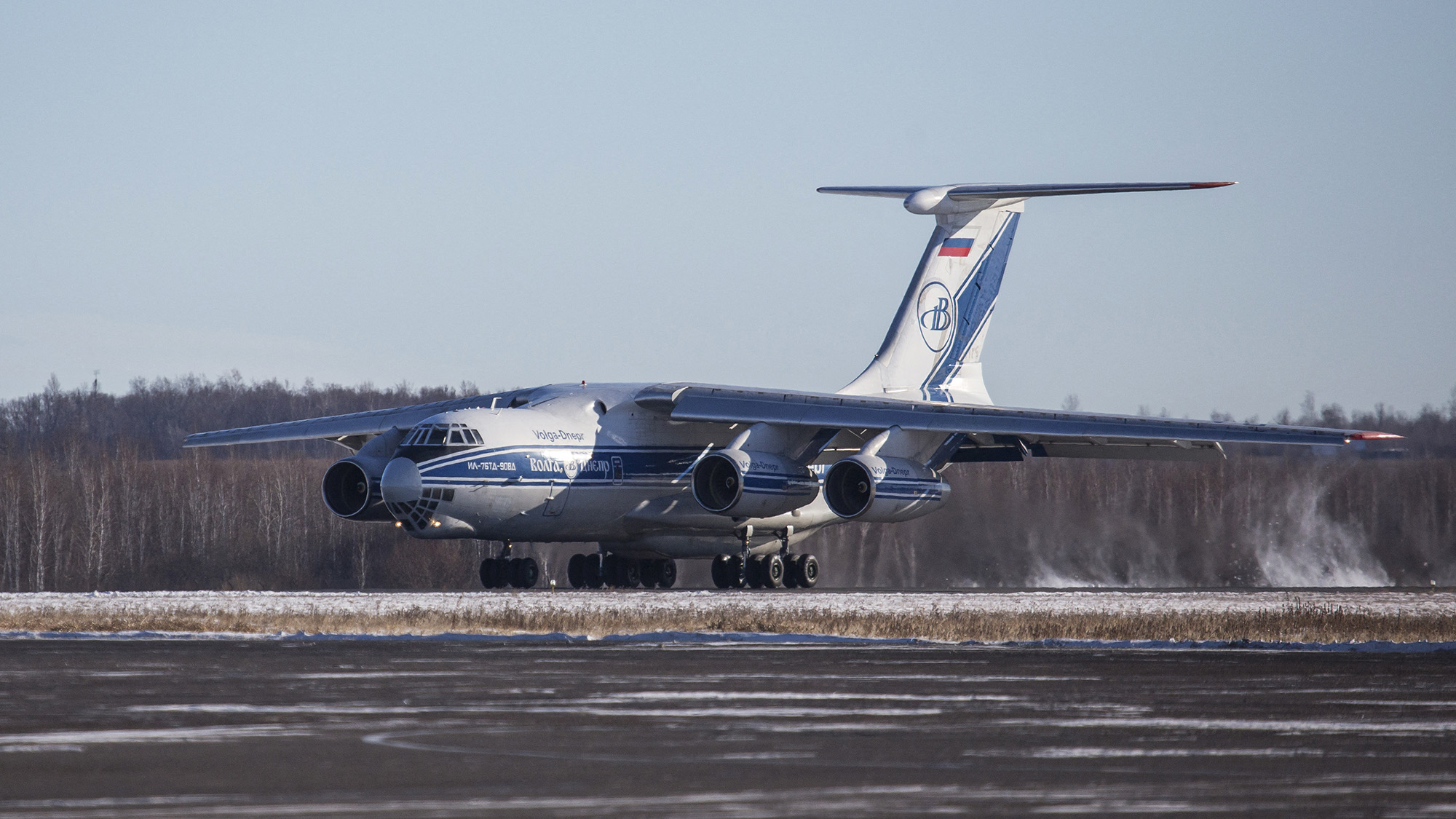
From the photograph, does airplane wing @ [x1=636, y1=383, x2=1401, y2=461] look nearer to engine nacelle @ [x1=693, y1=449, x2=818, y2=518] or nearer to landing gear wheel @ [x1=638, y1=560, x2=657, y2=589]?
engine nacelle @ [x1=693, y1=449, x2=818, y2=518]

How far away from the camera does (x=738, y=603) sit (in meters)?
24.0

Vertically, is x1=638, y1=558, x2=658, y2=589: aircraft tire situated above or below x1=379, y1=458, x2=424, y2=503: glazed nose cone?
below

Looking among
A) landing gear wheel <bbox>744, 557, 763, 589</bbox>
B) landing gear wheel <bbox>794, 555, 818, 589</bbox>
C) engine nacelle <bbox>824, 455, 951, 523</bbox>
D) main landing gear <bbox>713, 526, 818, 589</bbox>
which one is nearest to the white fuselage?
main landing gear <bbox>713, 526, 818, 589</bbox>

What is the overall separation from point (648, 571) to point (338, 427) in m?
6.03

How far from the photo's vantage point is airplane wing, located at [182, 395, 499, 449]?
98.9ft

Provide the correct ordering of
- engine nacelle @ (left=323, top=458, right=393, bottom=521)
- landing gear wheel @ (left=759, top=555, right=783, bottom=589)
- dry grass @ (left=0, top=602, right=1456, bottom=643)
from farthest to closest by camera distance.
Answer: landing gear wheel @ (left=759, top=555, right=783, bottom=589)
engine nacelle @ (left=323, top=458, right=393, bottom=521)
dry grass @ (left=0, top=602, right=1456, bottom=643)

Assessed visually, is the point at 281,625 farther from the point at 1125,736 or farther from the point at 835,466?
the point at 1125,736

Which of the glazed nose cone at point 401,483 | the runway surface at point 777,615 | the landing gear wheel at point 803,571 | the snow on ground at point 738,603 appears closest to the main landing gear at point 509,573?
the snow on ground at point 738,603

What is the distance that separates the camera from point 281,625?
63.8ft

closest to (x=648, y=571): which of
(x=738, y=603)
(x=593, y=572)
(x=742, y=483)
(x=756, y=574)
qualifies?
(x=593, y=572)

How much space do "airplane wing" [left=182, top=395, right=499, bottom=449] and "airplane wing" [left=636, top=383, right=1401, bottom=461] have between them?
3.73 meters

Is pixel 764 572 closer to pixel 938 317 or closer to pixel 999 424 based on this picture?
pixel 999 424

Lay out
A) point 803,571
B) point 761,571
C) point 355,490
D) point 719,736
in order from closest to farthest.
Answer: point 719,736, point 355,490, point 761,571, point 803,571

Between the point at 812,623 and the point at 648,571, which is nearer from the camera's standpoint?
the point at 812,623
